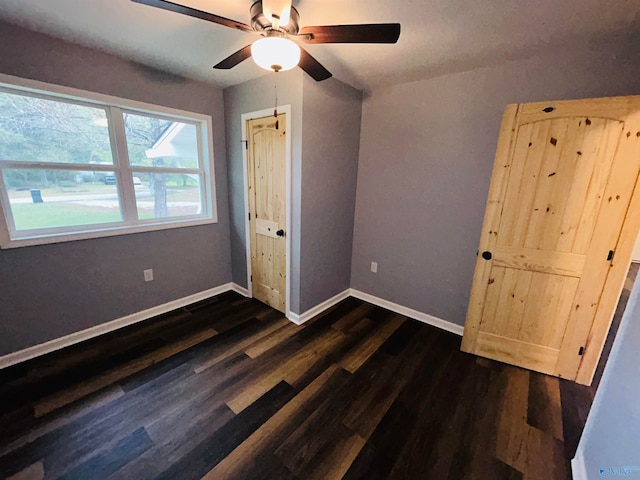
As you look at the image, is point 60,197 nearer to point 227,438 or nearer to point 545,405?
point 227,438

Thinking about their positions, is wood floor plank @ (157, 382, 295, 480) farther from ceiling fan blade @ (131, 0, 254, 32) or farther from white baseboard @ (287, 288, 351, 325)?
ceiling fan blade @ (131, 0, 254, 32)

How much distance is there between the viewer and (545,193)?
1.86m

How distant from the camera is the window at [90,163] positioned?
74.8 inches

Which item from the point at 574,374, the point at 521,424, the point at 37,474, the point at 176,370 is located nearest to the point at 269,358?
the point at 176,370

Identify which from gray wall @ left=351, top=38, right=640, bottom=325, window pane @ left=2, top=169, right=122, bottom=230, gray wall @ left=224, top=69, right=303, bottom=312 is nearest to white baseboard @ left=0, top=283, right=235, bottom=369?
gray wall @ left=224, top=69, right=303, bottom=312

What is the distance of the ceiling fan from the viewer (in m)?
1.17

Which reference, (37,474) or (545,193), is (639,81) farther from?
(37,474)

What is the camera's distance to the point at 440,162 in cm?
243

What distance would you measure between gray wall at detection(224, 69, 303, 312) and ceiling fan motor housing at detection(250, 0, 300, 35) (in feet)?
2.55

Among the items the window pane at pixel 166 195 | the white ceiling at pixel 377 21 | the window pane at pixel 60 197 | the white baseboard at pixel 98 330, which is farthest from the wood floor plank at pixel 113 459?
the white ceiling at pixel 377 21

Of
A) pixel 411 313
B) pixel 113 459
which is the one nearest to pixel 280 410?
pixel 113 459

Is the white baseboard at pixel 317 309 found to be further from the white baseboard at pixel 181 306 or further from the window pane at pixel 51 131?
the window pane at pixel 51 131

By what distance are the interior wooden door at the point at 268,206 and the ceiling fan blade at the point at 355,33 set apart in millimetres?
1140

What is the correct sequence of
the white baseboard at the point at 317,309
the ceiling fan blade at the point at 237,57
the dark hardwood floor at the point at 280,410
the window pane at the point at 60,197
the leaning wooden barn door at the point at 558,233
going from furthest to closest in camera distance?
the white baseboard at the point at 317,309 < the window pane at the point at 60,197 < the leaning wooden barn door at the point at 558,233 < the ceiling fan blade at the point at 237,57 < the dark hardwood floor at the point at 280,410
